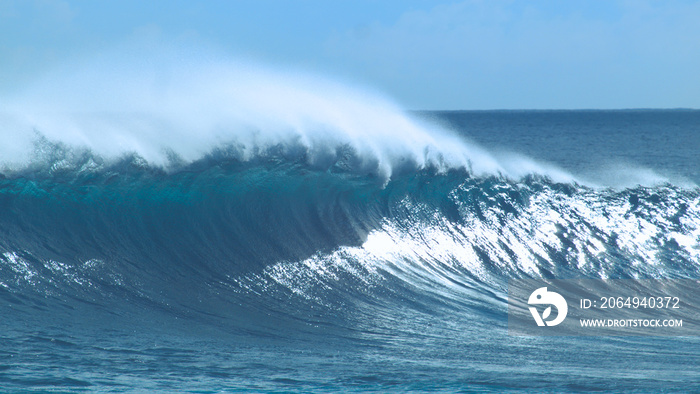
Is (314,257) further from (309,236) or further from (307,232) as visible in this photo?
(307,232)

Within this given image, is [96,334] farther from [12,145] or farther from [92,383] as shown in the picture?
[12,145]

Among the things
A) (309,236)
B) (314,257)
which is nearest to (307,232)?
(309,236)

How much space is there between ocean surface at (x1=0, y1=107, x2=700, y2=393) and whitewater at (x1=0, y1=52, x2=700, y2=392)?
0.03 metres

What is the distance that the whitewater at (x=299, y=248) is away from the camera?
488cm

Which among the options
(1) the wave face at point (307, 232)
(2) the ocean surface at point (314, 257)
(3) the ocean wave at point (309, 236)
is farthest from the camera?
(1) the wave face at point (307, 232)

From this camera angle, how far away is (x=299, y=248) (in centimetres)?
839

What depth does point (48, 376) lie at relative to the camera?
434cm

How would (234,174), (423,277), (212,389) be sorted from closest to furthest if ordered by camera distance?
(212,389) → (423,277) → (234,174)

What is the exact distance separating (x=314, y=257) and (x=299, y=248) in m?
0.37

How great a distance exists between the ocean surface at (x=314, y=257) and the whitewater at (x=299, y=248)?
0.11 feet

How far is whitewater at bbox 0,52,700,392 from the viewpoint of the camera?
488 cm

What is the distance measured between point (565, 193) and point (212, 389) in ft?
29.9

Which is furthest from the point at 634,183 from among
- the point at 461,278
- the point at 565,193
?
the point at 461,278

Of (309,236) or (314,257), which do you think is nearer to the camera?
(314,257)
